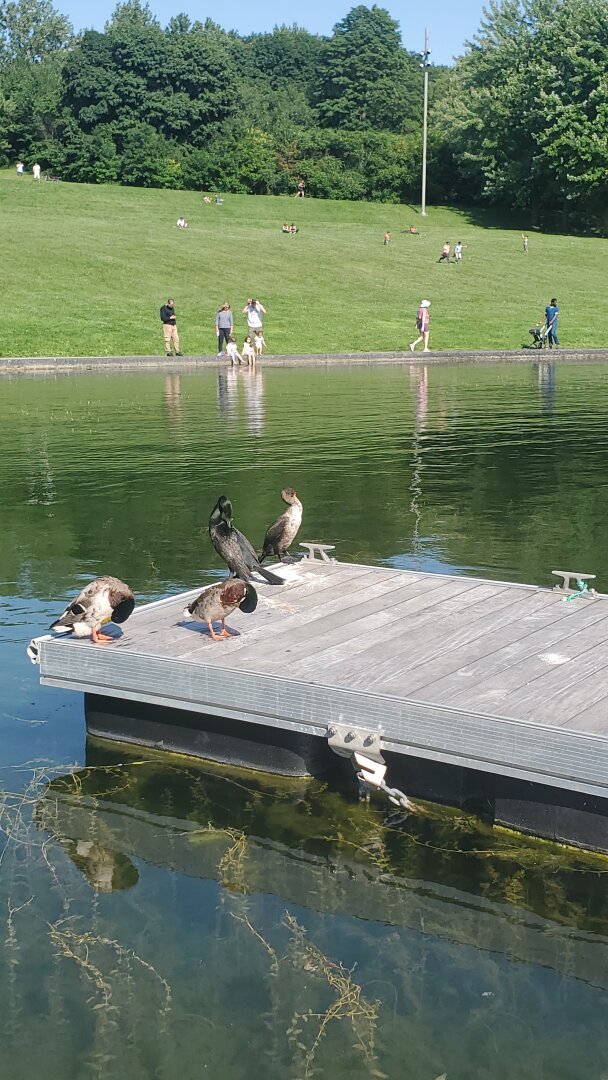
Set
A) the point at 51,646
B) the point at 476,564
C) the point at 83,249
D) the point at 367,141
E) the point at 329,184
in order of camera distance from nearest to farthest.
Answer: the point at 51,646
the point at 476,564
the point at 83,249
the point at 329,184
the point at 367,141

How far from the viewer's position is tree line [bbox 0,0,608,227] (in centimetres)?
8900

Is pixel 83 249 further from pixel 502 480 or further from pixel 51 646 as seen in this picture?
pixel 51 646

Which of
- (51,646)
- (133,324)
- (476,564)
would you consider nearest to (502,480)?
(476,564)

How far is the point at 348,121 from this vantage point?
391 ft

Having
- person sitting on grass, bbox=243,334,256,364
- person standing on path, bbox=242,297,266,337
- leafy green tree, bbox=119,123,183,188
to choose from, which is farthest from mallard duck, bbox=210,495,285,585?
leafy green tree, bbox=119,123,183,188

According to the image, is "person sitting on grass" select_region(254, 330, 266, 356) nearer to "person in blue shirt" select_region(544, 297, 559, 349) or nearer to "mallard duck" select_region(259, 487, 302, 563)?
"person in blue shirt" select_region(544, 297, 559, 349)

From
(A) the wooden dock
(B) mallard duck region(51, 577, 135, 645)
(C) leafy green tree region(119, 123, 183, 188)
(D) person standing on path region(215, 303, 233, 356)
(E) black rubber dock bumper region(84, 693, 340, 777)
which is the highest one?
(C) leafy green tree region(119, 123, 183, 188)

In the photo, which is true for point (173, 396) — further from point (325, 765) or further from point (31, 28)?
point (31, 28)

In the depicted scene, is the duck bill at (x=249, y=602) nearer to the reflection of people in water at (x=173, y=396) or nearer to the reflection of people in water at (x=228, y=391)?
the reflection of people in water at (x=173, y=396)

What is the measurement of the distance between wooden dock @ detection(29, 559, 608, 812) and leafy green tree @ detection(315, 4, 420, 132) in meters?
116

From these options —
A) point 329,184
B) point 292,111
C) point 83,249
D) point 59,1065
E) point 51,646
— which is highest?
point 292,111

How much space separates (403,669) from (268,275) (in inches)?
2114

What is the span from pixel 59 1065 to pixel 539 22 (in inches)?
4102

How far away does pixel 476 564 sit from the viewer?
42.0 feet
